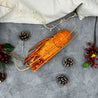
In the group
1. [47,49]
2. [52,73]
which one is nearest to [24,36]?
[47,49]

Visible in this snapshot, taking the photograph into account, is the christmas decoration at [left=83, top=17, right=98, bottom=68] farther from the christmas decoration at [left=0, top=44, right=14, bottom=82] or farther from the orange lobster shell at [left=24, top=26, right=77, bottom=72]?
the christmas decoration at [left=0, top=44, right=14, bottom=82]

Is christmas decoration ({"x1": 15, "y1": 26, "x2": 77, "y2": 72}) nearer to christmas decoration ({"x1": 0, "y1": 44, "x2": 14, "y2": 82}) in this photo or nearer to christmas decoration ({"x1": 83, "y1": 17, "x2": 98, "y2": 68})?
christmas decoration ({"x1": 0, "y1": 44, "x2": 14, "y2": 82})

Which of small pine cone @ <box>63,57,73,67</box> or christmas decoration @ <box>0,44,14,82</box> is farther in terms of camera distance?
small pine cone @ <box>63,57,73,67</box>

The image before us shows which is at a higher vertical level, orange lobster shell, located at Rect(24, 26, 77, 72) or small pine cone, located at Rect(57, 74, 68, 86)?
orange lobster shell, located at Rect(24, 26, 77, 72)

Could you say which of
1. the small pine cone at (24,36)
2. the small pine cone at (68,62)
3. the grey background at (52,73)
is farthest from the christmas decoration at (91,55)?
the small pine cone at (24,36)

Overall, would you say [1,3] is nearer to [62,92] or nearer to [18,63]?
[18,63]

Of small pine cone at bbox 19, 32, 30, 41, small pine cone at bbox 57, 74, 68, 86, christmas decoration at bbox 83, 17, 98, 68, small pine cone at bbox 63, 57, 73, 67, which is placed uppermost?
small pine cone at bbox 19, 32, 30, 41

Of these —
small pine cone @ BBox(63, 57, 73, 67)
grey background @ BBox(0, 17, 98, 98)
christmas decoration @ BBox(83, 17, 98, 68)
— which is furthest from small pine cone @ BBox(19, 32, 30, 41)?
christmas decoration @ BBox(83, 17, 98, 68)

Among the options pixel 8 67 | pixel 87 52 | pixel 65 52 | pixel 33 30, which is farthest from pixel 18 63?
pixel 87 52
